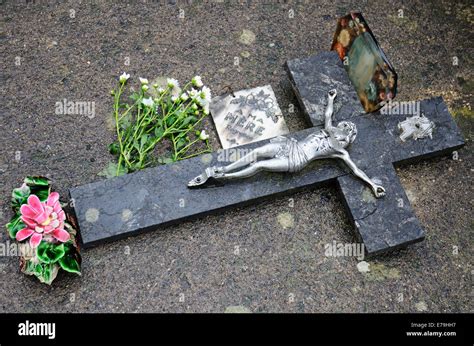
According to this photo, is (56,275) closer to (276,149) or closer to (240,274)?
(240,274)

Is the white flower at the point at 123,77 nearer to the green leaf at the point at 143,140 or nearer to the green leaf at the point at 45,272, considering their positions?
the green leaf at the point at 143,140

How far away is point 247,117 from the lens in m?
4.55

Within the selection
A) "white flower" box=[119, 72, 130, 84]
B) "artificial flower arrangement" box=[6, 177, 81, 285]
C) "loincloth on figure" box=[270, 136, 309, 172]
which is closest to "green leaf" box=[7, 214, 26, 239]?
"artificial flower arrangement" box=[6, 177, 81, 285]

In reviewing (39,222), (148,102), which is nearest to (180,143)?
(148,102)

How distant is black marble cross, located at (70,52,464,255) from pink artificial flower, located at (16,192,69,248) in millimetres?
185

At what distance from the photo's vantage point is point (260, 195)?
166 inches

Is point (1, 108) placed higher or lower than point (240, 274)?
higher

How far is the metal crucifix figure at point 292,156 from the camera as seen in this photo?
4152 millimetres

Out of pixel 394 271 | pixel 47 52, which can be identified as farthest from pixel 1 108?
pixel 394 271

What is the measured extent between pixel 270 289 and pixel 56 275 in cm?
125

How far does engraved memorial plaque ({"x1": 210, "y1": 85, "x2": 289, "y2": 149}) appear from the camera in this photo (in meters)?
4.49

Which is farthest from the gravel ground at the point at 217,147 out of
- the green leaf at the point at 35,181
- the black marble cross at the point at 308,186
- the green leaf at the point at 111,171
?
the green leaf at the point at 35,181

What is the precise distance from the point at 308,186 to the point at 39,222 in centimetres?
165

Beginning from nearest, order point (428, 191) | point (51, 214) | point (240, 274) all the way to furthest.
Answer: point (51, 214) < point (240, 274) < point (428, 191)
